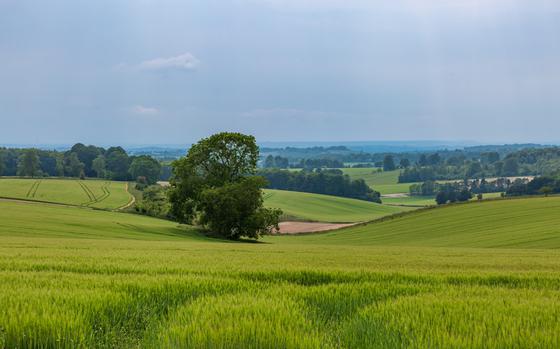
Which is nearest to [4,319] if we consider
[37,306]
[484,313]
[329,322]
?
[37,306]

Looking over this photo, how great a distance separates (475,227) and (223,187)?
96.6 ft

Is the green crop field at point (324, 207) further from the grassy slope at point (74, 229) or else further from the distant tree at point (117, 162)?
the grassy slope at point (74, 229)

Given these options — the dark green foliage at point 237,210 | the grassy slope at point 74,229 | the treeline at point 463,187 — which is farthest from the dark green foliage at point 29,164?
the treeline at point 463,187

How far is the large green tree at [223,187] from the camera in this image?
53.3 metres

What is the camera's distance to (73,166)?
17475 centimetres

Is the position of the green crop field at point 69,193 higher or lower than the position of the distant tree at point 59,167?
lower

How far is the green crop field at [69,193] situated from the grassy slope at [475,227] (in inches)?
1795

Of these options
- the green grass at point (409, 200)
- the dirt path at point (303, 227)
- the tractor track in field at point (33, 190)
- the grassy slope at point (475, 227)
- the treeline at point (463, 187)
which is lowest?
the green grass at point (409, 200)

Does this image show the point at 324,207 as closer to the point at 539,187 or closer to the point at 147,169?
the point at 147,169

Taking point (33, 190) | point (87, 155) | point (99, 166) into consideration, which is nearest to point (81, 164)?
point (99, 166)

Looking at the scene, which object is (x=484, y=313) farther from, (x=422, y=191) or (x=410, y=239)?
(x=422, y=191)

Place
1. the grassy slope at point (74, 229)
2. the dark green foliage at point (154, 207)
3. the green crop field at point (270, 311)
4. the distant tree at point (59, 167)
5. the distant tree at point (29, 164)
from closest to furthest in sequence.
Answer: the green crop field at point (270, 311)
the grassy slope at point (74, 229)
the dark green foliage at point (154, 207)
the distant tree at point (29, 164)
the distant tree at point (59, 167)

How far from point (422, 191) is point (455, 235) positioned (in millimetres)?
137780

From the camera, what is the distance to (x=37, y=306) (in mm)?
5129
